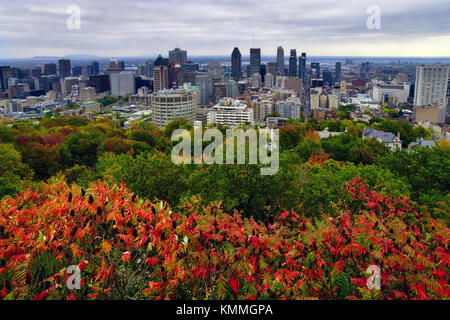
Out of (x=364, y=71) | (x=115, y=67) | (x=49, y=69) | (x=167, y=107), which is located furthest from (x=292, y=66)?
(x=167, y=107)

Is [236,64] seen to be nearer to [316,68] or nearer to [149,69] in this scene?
[316,68]

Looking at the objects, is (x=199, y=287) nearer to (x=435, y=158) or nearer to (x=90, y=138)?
(x=435, y=158)

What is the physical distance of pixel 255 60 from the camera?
159 meters

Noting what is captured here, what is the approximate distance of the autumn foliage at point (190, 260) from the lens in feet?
14.2

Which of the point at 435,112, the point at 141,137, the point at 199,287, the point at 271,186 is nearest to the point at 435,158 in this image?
the point at 271,186

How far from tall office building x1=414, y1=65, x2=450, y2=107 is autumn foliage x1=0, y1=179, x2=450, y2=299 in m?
94.9

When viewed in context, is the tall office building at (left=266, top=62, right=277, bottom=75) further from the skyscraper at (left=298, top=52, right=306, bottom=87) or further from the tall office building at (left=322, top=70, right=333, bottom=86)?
the tall office building at (left=322, top=70, right=333, bottom=86)

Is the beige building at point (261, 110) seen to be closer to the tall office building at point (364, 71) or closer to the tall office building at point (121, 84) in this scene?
the tall office building at point (121, 84)

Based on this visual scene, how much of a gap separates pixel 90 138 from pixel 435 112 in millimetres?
72435

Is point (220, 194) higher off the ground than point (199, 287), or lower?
lower

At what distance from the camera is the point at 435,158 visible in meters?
16.7

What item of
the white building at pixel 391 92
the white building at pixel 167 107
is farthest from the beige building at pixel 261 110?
the white building at pixel 391 92

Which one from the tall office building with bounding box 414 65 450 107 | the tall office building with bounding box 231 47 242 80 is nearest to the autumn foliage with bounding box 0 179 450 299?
the tall office building with bounding box 414 65 450 107

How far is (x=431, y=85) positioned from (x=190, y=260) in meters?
101
